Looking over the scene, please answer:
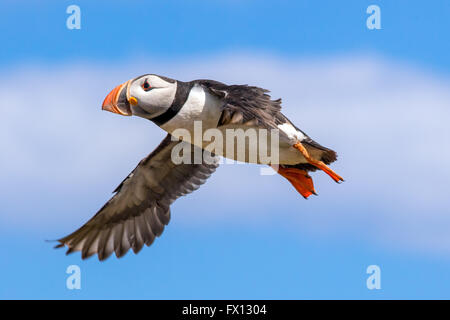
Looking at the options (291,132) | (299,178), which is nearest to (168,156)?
(299,178)

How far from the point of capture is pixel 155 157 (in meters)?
11.1

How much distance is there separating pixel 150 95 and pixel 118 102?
1.39 ft

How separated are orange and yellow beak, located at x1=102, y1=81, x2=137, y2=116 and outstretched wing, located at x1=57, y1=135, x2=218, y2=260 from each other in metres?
2.12

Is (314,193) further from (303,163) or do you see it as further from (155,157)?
(155,157)

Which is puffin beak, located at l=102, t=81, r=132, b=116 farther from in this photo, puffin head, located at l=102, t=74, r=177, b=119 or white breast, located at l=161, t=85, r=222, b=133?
white breast, located at l=161, t=85, r=222, b=133

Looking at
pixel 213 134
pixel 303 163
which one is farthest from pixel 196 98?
pixel 303 163

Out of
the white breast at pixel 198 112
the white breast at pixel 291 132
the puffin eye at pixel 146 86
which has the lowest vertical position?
the white breast at pixel 291 132

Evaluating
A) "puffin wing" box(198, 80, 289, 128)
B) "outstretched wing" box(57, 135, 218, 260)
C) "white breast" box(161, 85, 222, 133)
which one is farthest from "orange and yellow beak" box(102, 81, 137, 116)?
"outstretched wing" box(57, 135, 218, 260)

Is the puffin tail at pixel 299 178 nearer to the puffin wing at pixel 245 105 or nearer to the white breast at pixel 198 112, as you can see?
the puffin wing at pixel 245 105

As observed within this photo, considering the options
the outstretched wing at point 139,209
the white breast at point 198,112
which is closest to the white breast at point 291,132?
the white breast at point 198,112

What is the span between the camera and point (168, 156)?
1117 cm

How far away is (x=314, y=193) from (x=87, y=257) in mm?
3733

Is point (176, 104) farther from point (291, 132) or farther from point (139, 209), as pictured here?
point (139, 209)

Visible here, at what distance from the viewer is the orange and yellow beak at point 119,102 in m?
9.06
